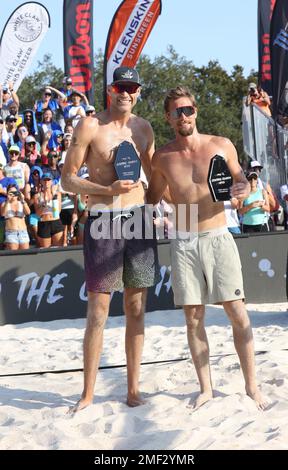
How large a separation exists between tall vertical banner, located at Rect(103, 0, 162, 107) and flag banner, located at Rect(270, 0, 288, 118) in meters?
3.28

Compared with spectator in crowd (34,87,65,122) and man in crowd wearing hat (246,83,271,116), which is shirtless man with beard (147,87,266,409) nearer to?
man in crowd wearing hat (246,83,271,116)

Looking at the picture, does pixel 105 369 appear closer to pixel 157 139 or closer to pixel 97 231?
pixel 97 231

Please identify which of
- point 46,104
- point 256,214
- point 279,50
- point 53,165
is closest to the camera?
point 256,214

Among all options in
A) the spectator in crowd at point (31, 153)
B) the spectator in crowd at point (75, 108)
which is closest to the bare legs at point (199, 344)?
the spectator in crowd at point (31, 153)

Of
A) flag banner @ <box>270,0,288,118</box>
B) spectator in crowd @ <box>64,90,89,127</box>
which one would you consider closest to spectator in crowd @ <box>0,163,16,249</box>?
spectator in crowd @ <box>64,90,89,127</box>

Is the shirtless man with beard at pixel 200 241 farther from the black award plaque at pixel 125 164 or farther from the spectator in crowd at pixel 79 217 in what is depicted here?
the spectator in crowd at pixel 79 217

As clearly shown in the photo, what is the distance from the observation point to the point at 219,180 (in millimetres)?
4453

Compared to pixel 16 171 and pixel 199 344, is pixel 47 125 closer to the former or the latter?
pixel 16 171

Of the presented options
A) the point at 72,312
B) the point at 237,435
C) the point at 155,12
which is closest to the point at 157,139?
the point at 155,12

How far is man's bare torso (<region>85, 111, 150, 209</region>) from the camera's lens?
4629mm

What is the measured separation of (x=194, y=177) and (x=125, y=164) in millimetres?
434

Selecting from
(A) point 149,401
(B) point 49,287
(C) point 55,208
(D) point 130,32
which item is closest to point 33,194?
(C) point 55,208

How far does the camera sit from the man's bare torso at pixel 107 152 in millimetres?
4629

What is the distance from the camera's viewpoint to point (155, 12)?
587 inches
